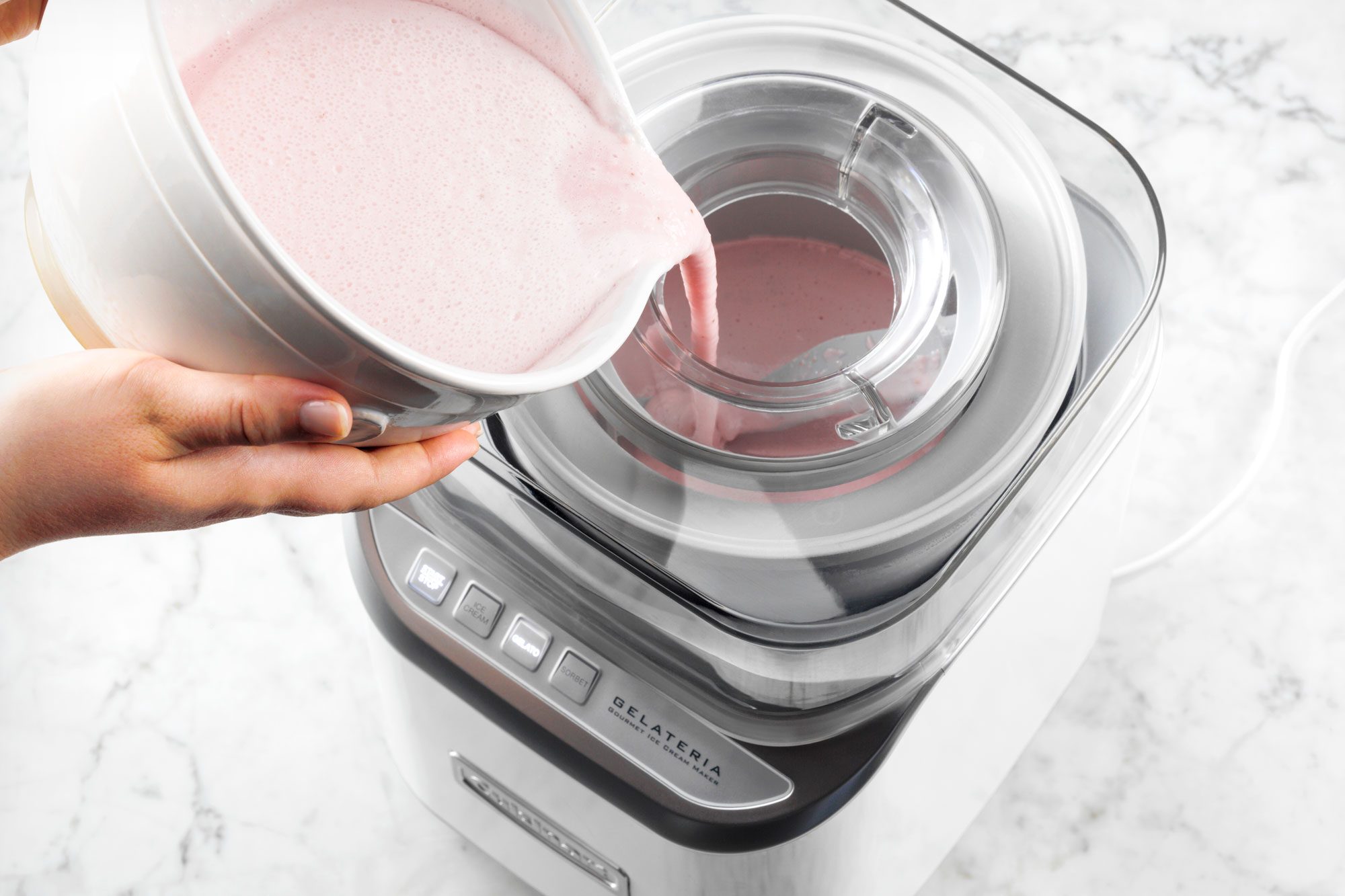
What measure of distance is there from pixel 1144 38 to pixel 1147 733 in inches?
30.8

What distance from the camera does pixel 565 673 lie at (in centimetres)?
75

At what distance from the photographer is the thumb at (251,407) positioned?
17.1 inches

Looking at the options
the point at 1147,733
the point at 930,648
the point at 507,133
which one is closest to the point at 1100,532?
the point at 930,648

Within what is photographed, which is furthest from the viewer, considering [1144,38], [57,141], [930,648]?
[1144,38]

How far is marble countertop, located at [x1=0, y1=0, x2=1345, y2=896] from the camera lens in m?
1.11

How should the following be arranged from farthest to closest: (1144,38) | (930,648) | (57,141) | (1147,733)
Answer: (1144,38), (1147,733), (930,648), (57,141)

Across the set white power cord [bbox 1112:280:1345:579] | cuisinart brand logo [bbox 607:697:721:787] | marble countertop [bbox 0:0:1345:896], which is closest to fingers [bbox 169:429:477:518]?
cuisinart brand logo [bbox 607:697:721:787]

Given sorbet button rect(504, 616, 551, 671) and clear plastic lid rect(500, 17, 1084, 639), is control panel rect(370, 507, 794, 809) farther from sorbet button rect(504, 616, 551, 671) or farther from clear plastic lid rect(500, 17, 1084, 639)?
clear plastic lid rect(500, 17, 1084, 639)

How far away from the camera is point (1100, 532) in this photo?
0.87 m

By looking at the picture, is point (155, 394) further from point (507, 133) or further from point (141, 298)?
point (507, 133)

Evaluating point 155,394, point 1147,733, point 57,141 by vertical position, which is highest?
point 57,141

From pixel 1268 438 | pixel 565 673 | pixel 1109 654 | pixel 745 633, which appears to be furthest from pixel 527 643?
pixel 1268 438

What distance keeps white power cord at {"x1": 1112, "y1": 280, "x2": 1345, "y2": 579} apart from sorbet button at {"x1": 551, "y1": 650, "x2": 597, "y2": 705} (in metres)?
0.65

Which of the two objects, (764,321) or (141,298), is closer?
(141,298)
